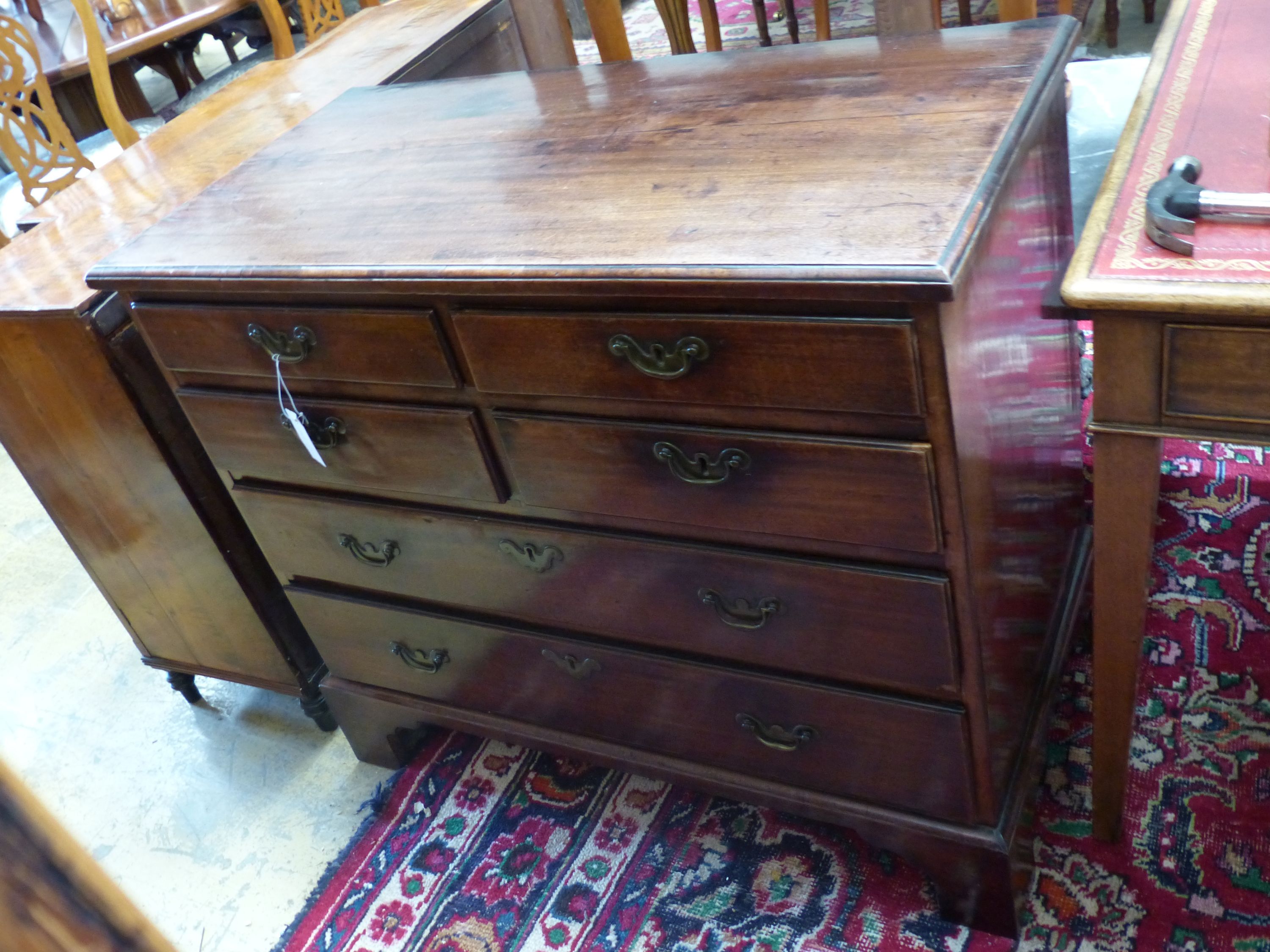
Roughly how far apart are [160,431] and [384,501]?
39 centimetres

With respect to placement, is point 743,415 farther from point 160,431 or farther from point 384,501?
point 160,431

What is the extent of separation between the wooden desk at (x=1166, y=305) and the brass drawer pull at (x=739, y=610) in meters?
0.32

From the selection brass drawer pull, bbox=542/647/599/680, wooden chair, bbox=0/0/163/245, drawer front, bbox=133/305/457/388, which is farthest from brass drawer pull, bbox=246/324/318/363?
wooden chair, bbox=0/0/163/245

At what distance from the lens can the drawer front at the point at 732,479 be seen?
0.93 metres

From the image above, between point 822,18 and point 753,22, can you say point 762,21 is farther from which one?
point 822,18

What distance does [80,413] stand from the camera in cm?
146

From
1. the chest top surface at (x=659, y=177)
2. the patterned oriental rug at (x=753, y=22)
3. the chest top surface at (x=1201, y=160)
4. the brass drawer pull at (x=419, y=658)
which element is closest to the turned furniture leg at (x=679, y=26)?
the chest top surface at (x=659, y=177)

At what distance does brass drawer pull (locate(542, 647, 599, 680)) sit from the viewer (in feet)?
4.28

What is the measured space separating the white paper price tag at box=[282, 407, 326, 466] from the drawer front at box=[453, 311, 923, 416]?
0.26 meters

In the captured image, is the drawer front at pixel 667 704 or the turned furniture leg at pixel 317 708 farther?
the turned furniture leg at pixel 317 708

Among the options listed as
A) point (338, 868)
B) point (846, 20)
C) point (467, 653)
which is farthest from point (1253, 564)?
point (846, 20)

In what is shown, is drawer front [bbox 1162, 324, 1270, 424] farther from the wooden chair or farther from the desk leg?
the wooden chair

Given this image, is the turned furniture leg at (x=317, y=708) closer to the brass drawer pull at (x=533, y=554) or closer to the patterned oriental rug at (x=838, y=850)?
the patterned oriental rug at (x=838, y=850)

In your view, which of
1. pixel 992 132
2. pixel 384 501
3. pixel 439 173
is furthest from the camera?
pixel 384 501
